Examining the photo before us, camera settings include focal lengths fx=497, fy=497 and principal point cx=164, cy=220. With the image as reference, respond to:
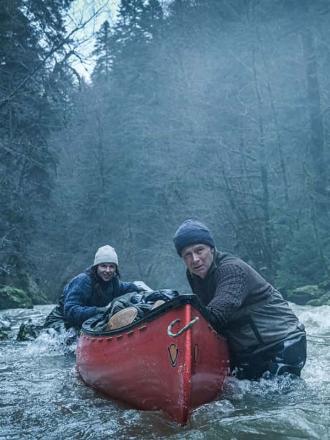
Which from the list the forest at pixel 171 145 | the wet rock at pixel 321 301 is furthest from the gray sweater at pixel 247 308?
the forest at pixel 171 145

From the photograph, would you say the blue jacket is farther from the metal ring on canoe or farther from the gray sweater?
the metal ring on canoe

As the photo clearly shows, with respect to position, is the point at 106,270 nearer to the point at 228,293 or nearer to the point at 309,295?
the point at 228,293

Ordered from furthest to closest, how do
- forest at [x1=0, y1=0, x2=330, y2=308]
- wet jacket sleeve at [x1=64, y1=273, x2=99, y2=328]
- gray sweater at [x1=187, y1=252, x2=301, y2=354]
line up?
forest at [x1=0, y1=0, x2=330, y2=308] → wet jacket sleeve at [x1=64, y1=273, x2=99, y2=328] → gray sweater at [x1=187, y1=252, x2=301, y2=354]

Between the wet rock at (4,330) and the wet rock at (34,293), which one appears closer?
the wet rock at (4,330)

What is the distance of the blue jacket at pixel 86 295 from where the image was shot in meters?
6.40

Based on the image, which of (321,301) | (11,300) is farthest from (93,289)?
(11,300)

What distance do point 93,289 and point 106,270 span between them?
324mm

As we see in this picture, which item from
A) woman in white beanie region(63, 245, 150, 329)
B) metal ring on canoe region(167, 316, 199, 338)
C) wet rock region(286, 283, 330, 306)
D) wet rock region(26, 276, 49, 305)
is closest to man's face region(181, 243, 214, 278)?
metal ring on canoe region(167, 316, 199, 338)

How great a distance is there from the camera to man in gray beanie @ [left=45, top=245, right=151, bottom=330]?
21.2ft

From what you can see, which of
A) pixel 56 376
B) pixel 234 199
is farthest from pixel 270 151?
pixel 56 376

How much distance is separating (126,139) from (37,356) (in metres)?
23.0

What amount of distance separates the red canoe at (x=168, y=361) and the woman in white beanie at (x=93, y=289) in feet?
7.11

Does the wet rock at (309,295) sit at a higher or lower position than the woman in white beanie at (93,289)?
lower

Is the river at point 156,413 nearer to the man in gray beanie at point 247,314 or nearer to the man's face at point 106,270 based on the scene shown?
the man in gray beanie at point 247,314
